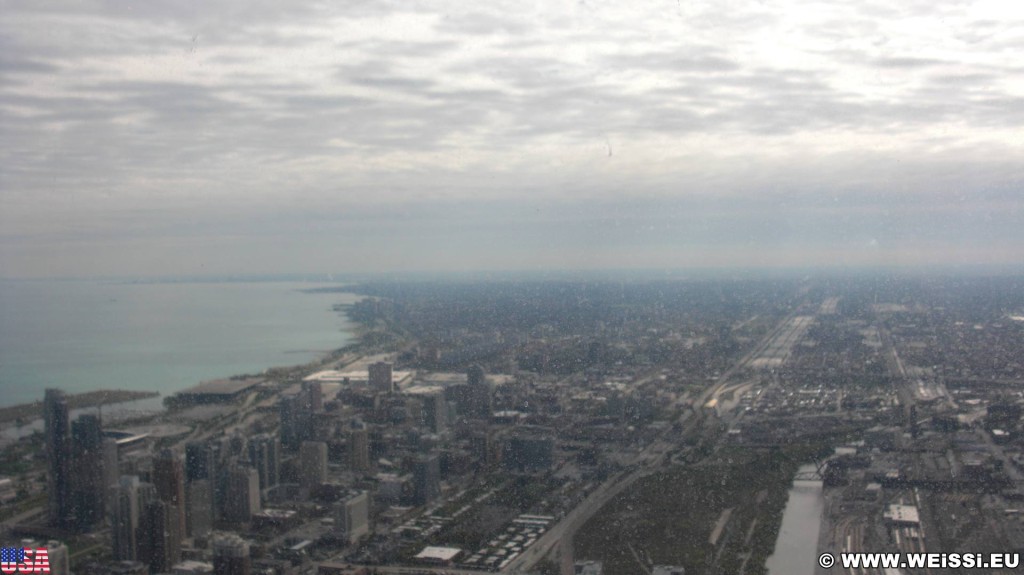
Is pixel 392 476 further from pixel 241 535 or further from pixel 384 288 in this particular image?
pixel 384 288

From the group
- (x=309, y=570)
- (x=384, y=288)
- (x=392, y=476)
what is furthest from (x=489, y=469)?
(x=384, y=288)

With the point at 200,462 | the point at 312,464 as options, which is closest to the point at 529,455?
the point at 312,464

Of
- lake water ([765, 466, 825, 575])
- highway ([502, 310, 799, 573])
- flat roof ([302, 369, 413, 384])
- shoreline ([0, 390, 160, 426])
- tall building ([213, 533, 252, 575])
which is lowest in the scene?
lake water ([765, 466, 825, 575])

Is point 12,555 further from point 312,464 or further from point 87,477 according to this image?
point 312,464

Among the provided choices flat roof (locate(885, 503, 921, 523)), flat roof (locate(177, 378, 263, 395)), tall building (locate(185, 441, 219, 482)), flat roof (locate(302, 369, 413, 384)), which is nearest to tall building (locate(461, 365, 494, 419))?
flat roof (locate(302, 369, 413, 384))

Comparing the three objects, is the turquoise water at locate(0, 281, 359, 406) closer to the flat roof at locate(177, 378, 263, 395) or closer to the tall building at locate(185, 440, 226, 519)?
the flat roof at locate(177, 378, 263, 395)

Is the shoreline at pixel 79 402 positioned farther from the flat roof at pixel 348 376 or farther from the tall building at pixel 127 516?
the tall building at pixel 127 516
